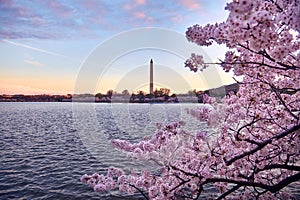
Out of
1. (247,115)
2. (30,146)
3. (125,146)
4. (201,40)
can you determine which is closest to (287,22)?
(201,40)

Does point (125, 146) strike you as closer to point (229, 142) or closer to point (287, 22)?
point (229, 142)

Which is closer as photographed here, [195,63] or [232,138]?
[195,63]

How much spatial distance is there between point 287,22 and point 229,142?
3.96m

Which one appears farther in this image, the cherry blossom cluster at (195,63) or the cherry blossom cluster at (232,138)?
the cherry blossom cluster at (195,63)

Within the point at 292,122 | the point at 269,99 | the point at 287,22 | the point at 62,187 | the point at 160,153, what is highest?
the point at 287,22

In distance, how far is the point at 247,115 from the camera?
5891mm

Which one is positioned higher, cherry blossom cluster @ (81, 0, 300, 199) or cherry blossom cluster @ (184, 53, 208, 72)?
cherry blossom cluster @ (184, 53, 208, 72)

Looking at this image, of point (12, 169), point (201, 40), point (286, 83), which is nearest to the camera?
point (201, 40)

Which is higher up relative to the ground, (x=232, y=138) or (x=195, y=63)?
(x=195, y=63)

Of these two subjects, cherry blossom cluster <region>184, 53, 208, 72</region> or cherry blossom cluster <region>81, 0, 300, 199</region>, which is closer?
cherry blossom cluster <region>81, 0, 300, 199</region>

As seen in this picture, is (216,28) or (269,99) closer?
(216,28)

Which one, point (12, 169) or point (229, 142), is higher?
point (229, 142)

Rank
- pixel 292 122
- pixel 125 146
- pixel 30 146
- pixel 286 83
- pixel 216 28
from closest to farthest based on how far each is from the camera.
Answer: pixel 216 28
pixel 292 122
pixel 286 83
pixel 125 146
pixel 30 146

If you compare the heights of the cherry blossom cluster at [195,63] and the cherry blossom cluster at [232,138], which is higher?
the cherry blossom cluster at [195,63]
